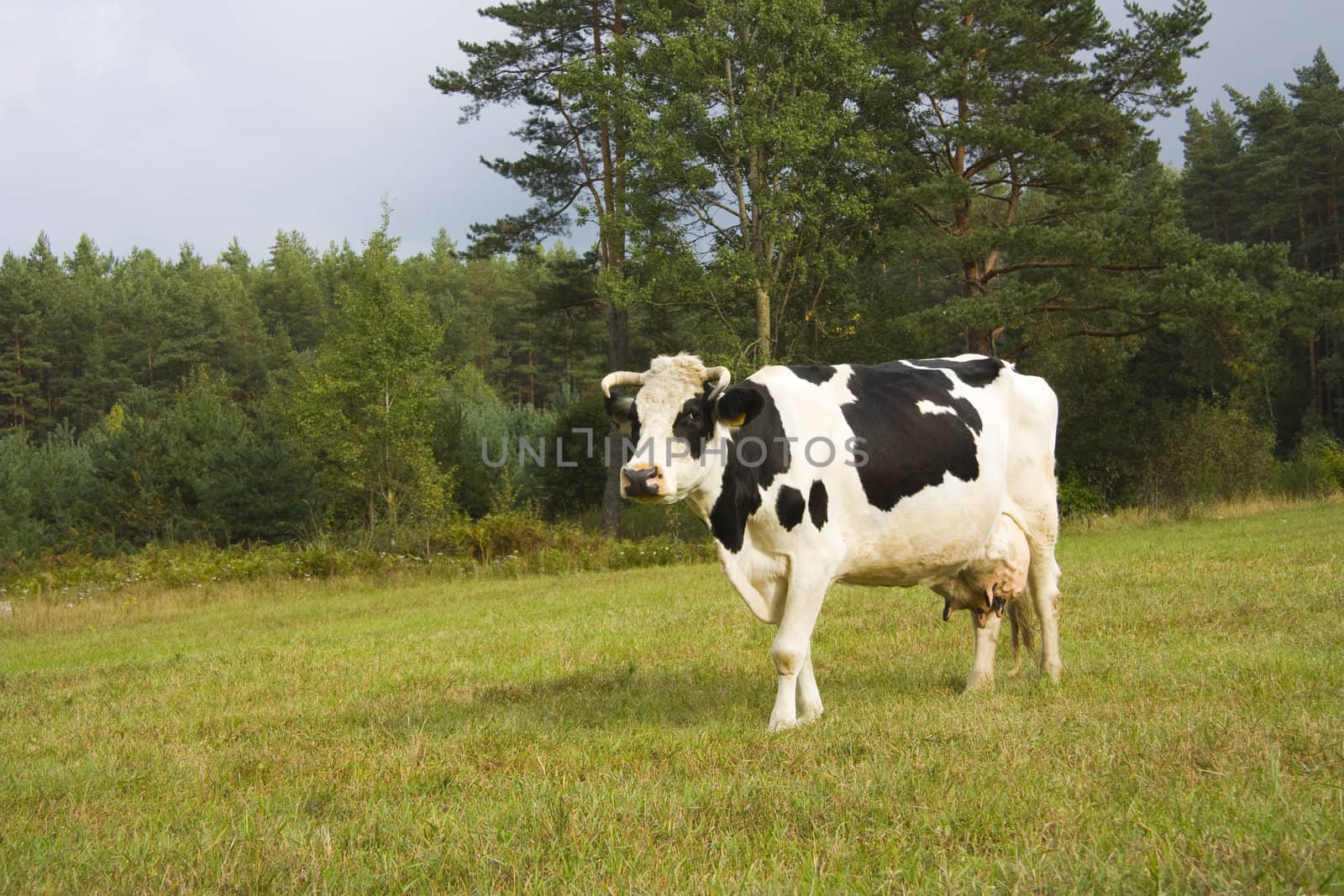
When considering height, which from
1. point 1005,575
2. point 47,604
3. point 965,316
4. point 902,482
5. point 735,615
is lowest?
point 47,604

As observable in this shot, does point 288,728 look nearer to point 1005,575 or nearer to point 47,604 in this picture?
point 1005,575

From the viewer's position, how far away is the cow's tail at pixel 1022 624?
25.2ft

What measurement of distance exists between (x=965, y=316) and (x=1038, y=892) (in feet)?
74.6

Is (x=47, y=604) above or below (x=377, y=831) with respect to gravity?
below

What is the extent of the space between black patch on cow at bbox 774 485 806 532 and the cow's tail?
217cm

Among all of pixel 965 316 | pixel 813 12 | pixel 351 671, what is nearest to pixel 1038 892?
pixel 351 671

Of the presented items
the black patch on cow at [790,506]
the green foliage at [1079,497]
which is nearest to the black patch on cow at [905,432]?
the black patch on cow at [790,506]

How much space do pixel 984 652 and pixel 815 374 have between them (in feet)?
7.00

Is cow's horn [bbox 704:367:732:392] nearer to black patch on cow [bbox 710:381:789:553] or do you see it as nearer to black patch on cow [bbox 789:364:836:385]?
black patch on cow [bbox 710:381:789:553]

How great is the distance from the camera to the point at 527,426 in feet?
149

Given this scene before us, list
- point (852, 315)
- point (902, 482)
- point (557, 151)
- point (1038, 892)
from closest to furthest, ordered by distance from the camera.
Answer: point (1038, 892), point (902, 482), point (852, 315), point (557, 151)

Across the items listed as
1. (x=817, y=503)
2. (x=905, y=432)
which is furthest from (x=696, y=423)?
(x=905, y=432)

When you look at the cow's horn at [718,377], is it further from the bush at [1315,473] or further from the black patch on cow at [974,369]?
the bush at [1315,473]

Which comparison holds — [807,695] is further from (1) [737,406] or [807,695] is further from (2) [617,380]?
(2) [617,380]
